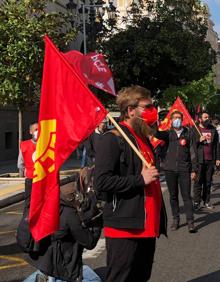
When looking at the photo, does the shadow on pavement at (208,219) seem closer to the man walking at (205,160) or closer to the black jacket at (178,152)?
the man walking at (205,160)

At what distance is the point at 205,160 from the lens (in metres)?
11.3

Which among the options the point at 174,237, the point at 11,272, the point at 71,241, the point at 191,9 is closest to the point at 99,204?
the point at 71,241

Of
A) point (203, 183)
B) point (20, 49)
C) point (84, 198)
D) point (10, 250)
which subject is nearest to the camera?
point (84, 198)

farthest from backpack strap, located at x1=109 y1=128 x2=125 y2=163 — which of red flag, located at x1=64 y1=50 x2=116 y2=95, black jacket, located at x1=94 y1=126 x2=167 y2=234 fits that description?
red flag, located at x1=64 y1=50 x2=116 y2=95

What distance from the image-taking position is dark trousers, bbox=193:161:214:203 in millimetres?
11047

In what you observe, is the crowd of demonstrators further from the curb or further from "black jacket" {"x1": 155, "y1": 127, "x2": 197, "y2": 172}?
the curb

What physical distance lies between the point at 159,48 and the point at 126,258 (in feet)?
103

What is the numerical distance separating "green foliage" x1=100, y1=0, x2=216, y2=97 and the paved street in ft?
86.1

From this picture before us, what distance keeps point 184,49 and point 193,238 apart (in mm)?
28926

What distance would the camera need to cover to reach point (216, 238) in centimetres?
825

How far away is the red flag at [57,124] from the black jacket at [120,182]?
0.97 feet

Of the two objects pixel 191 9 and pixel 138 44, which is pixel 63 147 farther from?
pixel 191 9

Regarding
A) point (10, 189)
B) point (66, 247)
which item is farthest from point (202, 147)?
point (66, 247)

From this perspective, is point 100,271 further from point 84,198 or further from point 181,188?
point 181,188
